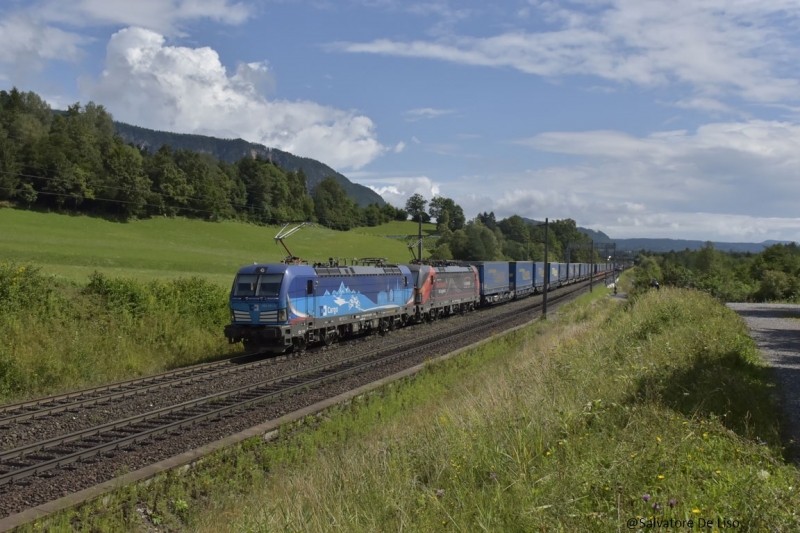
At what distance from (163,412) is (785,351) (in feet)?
50.4

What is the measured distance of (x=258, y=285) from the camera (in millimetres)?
20391

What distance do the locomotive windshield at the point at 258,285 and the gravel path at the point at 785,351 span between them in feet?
45.9

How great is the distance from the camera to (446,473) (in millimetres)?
6250

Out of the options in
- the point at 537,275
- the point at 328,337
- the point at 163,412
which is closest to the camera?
the point at 163,412

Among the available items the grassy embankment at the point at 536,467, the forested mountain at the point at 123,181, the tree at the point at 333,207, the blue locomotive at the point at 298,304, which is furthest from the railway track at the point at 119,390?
the tree at the point at 333,207

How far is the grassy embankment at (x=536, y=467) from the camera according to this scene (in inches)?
187

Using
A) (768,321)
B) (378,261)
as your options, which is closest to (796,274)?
(768,321)

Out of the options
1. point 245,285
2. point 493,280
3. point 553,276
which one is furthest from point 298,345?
point 553,276

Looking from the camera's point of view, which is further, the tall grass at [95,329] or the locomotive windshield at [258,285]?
the locomotive windshield at [258,285]

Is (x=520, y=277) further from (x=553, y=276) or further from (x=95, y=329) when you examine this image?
(x=95, y=329)

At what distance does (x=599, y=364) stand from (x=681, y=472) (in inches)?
235

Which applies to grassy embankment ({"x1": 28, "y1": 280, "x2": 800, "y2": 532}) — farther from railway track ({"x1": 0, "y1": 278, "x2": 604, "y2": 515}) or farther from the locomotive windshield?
the locomotive windshield

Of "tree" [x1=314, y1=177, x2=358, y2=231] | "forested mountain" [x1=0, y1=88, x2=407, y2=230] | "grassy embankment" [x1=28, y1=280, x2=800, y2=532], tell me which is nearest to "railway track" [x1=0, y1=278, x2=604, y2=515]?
"grassy embankment" [x1=28, y1=280, x2=800, y2=532]

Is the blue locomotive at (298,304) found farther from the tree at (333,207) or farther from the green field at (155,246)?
the tree at (333,207)
